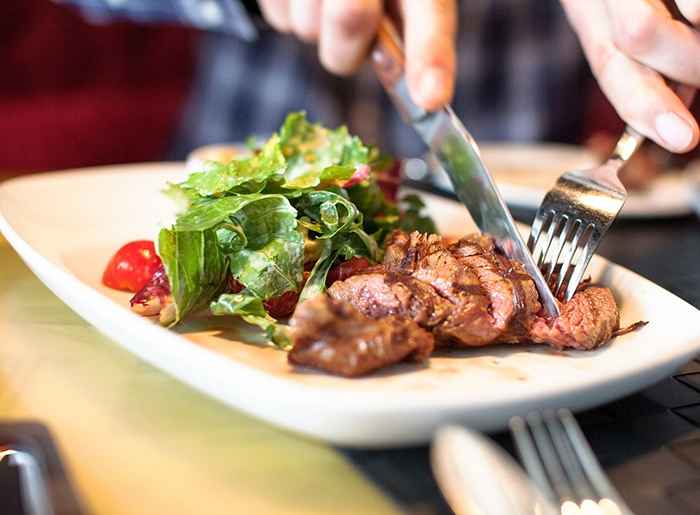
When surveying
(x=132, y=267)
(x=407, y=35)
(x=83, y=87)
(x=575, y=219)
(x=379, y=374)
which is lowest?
(x=83, y=87)

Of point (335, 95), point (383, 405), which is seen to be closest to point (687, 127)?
point (383, 405)

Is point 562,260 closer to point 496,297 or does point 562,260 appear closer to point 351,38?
point 496,297

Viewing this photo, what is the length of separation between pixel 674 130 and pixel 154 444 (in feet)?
4.41

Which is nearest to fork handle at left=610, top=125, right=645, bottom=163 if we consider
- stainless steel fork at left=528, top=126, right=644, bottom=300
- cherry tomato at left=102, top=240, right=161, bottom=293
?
stainless steel fork at left=528, top=126, right=644, bottom=300

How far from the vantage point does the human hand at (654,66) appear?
1.85 metres

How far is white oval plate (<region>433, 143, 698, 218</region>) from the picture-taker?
2908mm

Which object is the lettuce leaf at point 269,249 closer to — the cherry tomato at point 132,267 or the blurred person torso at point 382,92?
the cherry tomato at point 132,267

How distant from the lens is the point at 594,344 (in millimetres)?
1554

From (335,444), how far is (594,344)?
59 centimetres

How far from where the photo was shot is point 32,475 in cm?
112

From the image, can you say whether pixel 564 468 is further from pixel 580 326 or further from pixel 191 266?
pixel 191 266

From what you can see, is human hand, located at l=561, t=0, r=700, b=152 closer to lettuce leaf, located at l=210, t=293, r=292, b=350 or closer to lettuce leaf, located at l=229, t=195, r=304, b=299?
lettuce leaf, located at l=229, t=195, r=304, b=299

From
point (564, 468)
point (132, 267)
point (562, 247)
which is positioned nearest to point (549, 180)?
point (562, 247)

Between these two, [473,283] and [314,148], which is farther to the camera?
[314,148]
